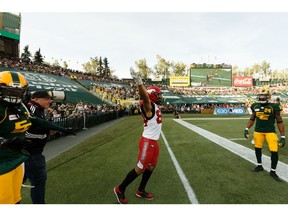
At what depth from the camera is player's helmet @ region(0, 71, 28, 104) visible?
2484 mm

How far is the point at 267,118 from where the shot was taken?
226 inches

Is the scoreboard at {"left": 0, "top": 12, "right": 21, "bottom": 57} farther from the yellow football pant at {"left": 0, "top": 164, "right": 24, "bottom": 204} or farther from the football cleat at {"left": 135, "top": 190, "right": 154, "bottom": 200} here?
the yellow football pant at {"left": 0, "top": 164, "right": 24, "bottom": 204}

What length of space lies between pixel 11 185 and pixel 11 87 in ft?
3.80

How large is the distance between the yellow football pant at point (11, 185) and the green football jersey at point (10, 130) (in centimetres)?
8

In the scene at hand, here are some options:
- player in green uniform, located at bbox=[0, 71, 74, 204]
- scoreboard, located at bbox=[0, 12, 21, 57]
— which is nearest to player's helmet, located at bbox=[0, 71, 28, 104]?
player in green uniform, located at bbox=[0, 71, 74, 204]

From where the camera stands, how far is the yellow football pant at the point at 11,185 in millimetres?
2433

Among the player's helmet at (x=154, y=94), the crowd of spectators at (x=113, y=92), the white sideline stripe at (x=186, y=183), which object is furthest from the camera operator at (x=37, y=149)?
the crowd of spectators at (x=113, y=92)

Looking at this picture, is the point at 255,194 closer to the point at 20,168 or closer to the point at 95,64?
the point at 20,168

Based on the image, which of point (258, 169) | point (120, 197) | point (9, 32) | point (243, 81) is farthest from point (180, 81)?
point (120, 197)

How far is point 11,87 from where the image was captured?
2.50m

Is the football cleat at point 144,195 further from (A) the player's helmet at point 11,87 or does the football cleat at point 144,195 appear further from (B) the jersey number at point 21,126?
(A) the player's helmet at point 11,87

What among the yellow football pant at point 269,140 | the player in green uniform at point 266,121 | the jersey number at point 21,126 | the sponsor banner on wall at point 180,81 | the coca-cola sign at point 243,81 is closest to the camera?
the jersey number at point 21,126

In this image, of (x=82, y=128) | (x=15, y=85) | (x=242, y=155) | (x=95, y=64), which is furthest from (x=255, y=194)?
(x=95, y=64)

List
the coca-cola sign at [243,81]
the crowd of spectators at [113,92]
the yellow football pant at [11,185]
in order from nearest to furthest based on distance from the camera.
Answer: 1. the yellow football pant at [11,185]
2. the crowd of spectators at [113,92]
3. the coca-cola sign at [243,81]
